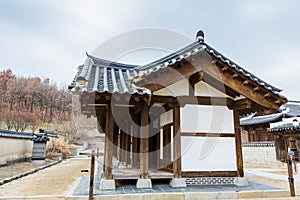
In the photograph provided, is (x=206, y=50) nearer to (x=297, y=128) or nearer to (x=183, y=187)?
(x=183, y=187)

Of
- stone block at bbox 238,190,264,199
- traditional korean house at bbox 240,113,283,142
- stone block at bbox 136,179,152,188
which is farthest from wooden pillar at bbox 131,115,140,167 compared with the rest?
traditional korean house at bbox 240,113,283,142

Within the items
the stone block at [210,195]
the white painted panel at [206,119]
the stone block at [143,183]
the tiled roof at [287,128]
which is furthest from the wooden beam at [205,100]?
the tiled roof at [287,128]

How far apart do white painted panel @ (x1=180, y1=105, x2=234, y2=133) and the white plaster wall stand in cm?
984

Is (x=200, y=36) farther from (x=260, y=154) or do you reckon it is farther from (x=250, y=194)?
(x=260, y=154)

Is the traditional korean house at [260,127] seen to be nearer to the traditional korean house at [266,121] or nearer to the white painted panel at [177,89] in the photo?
the traditional korean house at [266,121]

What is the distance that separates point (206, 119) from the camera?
20.0 feet

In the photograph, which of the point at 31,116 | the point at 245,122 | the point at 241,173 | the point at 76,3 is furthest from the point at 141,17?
the point at 31,116

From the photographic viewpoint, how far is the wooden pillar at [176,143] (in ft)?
18.5

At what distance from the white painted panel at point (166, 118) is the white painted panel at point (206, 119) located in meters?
0.48

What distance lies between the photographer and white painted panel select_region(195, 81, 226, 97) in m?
6.23

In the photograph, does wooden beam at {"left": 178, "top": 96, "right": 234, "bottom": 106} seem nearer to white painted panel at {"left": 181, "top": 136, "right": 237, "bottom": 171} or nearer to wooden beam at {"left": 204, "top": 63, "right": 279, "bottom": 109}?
wooden beam at {"left": 204, "top": 63, "right": 279, "bottom": 109}

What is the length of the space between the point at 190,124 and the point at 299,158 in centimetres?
943

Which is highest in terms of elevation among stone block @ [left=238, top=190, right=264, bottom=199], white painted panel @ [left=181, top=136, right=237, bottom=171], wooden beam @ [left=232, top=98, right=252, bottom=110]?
wooden beam @ [left=232, top=98, right=252, bottom=110]

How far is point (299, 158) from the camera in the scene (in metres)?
11.9
